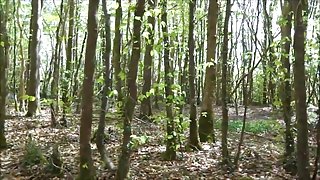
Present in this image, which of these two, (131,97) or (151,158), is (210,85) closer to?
(151,158)

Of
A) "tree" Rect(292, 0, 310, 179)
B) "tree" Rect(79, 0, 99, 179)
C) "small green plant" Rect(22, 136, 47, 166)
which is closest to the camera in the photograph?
"tree" Rect(292, 0, 310, 179)

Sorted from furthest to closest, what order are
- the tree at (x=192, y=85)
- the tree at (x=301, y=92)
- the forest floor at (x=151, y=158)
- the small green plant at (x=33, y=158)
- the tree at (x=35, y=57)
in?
the tree at (x=35, y=57)
the tree at (x=192, y=85)
the small green plant at (x=33, y=158)
the forest floor at (x=151, y=158)
the tree at (x=301, y=92)

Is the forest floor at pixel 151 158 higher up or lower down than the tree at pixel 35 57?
lower down

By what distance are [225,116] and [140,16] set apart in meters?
3.16

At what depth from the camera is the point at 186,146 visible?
9984mm

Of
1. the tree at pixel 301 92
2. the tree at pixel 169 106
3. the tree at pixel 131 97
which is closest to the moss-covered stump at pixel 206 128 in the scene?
the tree at pixel 169 106

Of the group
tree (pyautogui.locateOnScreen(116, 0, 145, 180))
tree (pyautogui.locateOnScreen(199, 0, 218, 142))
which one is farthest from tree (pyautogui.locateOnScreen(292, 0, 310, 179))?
tree (pyautogui.locateOnScreen(199, 0, 218, 142))

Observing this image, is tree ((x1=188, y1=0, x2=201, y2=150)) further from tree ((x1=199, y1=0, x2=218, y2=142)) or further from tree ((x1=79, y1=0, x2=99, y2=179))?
tree ((x1=79, y1=0, x2=99, y2=179))

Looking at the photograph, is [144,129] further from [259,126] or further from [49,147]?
[259,126]

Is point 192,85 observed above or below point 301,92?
above

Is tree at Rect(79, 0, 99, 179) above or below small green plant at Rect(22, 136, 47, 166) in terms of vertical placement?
above

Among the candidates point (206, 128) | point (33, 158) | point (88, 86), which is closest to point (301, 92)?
point (88, 86)

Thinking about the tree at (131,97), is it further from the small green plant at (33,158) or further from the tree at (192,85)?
the tree at (192,85)

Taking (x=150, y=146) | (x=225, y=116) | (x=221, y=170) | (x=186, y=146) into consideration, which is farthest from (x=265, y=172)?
(x=150, y=146)
